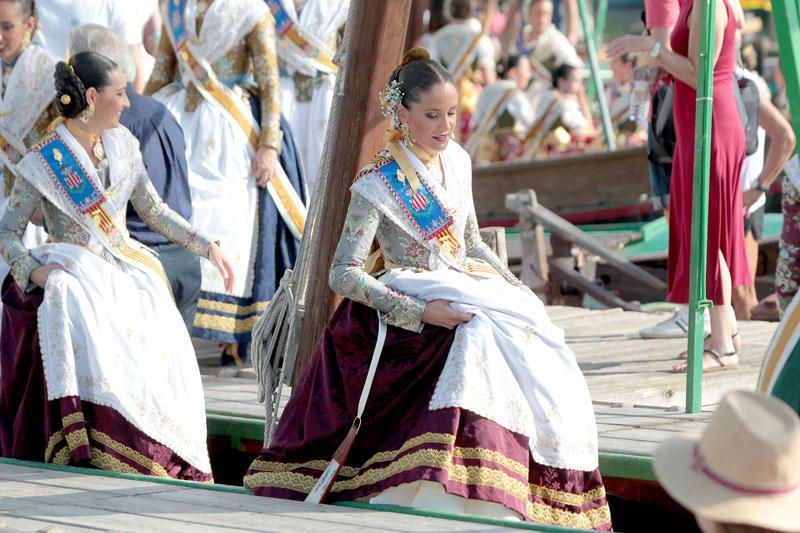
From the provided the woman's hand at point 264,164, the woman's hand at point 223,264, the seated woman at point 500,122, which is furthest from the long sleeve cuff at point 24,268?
the seated woman at point 500,122

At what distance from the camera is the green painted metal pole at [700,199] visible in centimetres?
565

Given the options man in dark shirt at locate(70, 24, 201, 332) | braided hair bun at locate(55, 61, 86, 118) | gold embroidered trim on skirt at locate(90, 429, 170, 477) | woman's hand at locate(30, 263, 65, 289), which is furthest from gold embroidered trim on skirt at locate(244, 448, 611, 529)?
man in dark shirt at locate(70, 24, 201, 332)

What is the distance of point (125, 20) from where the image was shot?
7.82 m

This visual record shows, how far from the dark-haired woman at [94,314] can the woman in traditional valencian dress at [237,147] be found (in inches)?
66.1

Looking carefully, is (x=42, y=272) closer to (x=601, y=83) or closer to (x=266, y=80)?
(x=266, y=80)

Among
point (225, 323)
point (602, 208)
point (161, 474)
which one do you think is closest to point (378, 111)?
point (161, 474)

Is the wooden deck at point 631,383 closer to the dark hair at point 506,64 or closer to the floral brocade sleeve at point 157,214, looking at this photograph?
the floral brocade sleeve at point 157,214

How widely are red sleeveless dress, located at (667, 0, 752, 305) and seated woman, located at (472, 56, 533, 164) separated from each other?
9.08 m

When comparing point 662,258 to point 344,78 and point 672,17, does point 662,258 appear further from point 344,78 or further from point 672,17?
point 344,78

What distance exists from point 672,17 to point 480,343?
2643mm

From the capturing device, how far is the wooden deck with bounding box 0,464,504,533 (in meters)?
4.10

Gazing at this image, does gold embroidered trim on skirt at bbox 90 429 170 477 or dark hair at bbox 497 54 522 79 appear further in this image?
dark hair at bbox 497 54 522 79

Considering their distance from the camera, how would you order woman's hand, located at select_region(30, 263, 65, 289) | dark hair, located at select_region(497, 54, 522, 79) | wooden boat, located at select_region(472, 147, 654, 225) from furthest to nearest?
dark hair, located at select_region(497, 54, 522, 79) < wooden boat, located at select_region(472, 147, 654, 225) < woman's hand, located at select_region(30, 263, 65, 289)

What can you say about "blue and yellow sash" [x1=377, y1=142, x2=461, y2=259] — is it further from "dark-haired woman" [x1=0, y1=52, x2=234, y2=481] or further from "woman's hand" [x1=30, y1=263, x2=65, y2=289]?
"woman's hand" [x1=30, y1=263, x2=65, y2=289]
